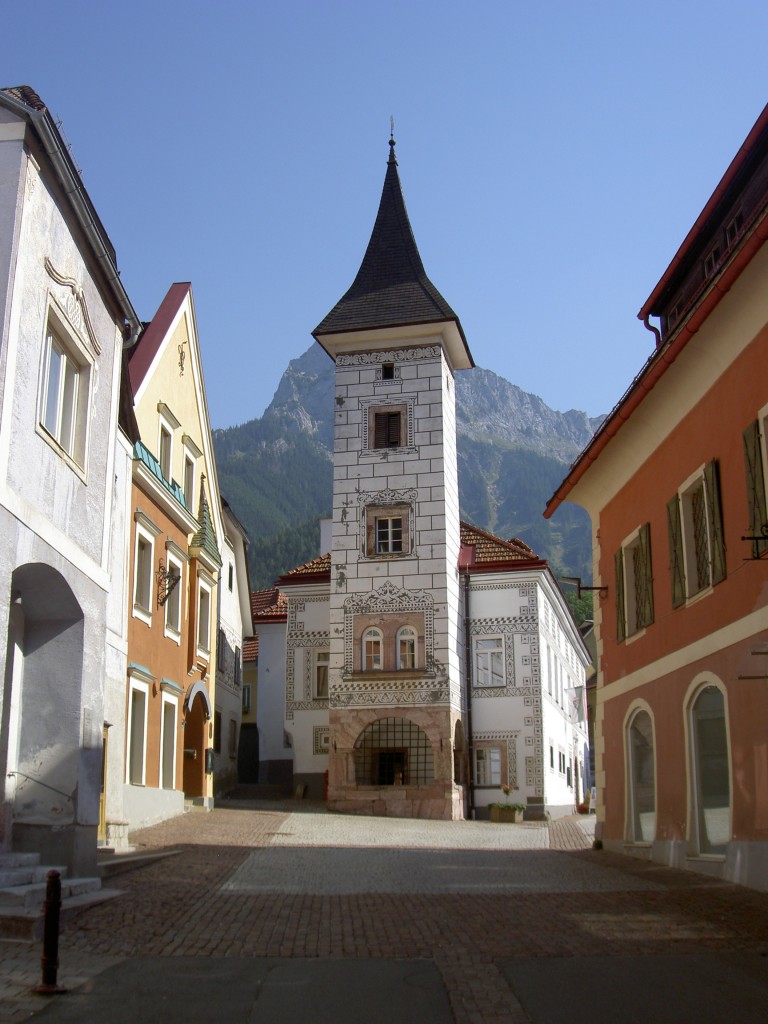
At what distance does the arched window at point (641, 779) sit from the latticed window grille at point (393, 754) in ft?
50.6

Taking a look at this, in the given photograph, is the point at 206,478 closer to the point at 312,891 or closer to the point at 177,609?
the point at 177,609

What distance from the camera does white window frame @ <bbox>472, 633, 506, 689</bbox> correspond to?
37.7m

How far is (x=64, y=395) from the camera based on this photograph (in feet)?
43.7

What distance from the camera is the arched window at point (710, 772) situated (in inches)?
569

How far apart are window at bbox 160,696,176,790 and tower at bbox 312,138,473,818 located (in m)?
9.49

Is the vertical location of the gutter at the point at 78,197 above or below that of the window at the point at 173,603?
above

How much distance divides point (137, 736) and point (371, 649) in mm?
13779

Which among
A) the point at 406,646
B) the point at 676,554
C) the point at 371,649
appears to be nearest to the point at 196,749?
the point at 371,649

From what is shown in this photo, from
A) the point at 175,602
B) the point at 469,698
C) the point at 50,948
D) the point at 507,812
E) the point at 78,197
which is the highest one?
the point at 78,197

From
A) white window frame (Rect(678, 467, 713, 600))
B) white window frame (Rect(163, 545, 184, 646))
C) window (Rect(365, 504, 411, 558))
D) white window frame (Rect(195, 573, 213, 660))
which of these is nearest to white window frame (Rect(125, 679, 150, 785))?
white window frame (Rect(163, 545, 184, 646))

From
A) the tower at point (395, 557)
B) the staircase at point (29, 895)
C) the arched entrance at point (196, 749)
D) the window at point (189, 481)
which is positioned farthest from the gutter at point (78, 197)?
the tower at point (395, 557)

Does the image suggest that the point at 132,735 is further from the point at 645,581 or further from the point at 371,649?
the point at 371,649

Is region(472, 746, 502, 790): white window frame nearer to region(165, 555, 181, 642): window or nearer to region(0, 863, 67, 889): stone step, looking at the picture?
region(165, 555, 181, 642): window

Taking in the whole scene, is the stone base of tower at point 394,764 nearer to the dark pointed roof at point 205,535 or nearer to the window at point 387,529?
the window at point 387,529
